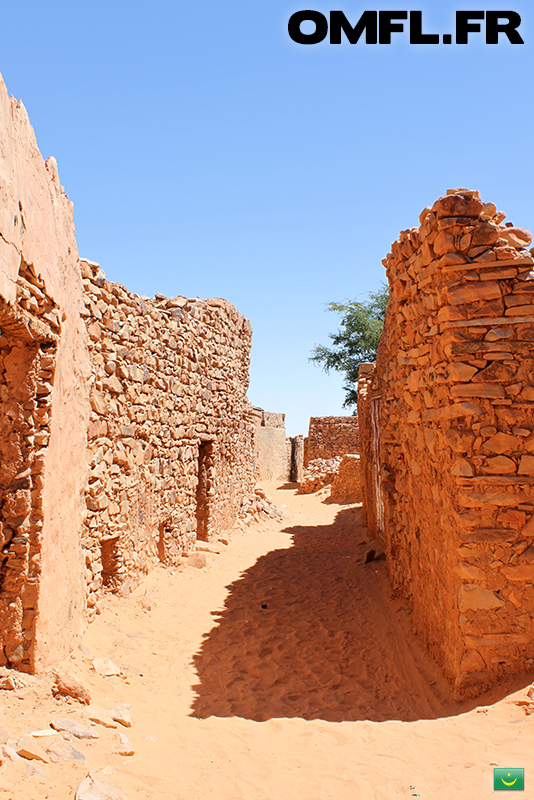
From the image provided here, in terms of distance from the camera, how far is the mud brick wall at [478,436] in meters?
4.01

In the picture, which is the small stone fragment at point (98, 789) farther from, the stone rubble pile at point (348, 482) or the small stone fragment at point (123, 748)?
the stone rubble pile at point (348, 482)

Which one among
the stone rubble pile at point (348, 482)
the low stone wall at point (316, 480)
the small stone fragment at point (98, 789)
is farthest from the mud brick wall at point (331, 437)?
the small stone fragment at point (98, 789)

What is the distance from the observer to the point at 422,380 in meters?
4.90

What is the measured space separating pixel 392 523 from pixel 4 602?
4.34 meters

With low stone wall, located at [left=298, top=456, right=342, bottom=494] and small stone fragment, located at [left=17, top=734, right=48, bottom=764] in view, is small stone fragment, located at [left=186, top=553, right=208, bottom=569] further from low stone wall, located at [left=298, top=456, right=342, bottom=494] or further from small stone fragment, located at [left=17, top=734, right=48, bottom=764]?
low stone wall, located at [left=298, top=456, right=342, bottom=494]

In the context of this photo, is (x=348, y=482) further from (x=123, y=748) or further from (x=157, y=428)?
(x=123, y=748)

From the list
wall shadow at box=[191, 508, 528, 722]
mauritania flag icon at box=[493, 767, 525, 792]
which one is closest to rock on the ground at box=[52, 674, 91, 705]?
wall shadow at box=[191, 508, 528, 722]

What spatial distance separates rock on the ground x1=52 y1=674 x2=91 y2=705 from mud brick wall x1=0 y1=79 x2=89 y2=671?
22cm

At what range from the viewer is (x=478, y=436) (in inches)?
164

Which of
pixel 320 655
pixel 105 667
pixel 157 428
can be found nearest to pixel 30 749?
pixel 105 667

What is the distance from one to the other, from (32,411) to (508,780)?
3881 mm

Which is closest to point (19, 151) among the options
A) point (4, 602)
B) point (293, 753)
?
point (4, 602)

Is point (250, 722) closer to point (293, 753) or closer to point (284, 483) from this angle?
point (293, 753)

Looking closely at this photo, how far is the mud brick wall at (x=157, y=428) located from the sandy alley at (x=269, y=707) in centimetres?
63
